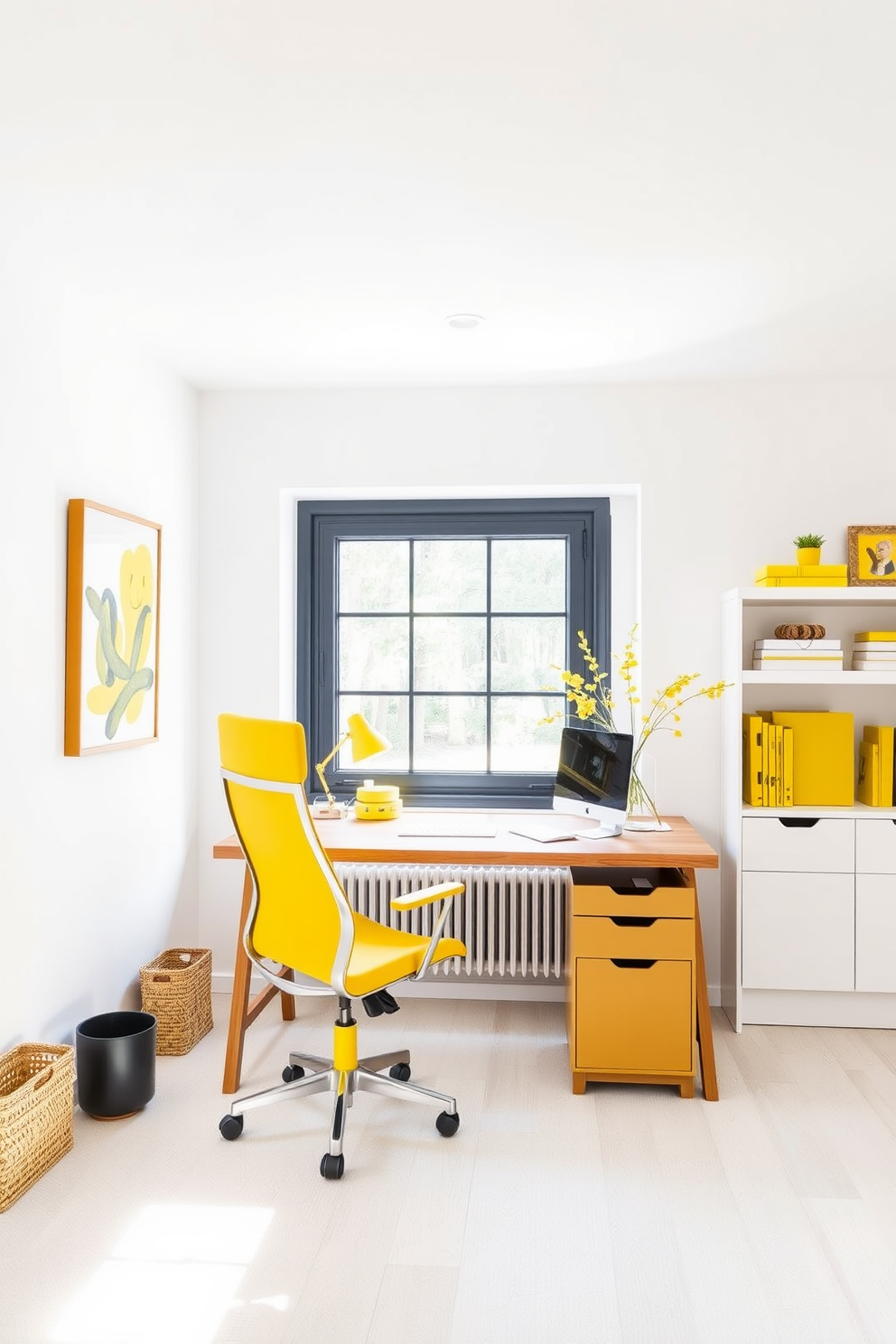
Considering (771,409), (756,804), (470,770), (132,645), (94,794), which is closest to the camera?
(94,794)

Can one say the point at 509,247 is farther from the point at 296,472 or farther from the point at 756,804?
the point at 756,804

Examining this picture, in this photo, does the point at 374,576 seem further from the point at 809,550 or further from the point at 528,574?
the point at 809,550

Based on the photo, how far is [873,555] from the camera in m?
3.57

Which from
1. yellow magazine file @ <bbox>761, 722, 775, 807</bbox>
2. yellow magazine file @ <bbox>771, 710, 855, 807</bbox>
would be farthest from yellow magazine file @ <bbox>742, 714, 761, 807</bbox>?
yellow magazine file @ <bbox>771, 710, 855, 807</bbox>

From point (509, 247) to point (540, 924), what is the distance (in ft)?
8.14

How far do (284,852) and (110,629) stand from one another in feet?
3.44

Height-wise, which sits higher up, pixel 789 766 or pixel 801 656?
pixel 801 656

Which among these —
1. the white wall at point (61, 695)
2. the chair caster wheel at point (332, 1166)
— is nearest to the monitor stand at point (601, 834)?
the chair caster wheel at point (332, 1166)

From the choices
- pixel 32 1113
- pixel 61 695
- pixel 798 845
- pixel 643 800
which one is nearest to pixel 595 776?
pixel 643 800

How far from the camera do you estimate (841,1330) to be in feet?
6.12

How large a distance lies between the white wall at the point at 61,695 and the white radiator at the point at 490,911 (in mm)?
798

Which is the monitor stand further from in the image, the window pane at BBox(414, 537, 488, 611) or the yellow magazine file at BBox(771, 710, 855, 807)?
the window pane at BBox(414, 537, 488, 611)

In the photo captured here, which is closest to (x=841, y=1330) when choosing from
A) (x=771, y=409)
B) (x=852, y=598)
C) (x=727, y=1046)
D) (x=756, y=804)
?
(x=727, y=1046)

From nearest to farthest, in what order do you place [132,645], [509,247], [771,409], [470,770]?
[509,247]
[132,645]
[771,409]
[470,770]
